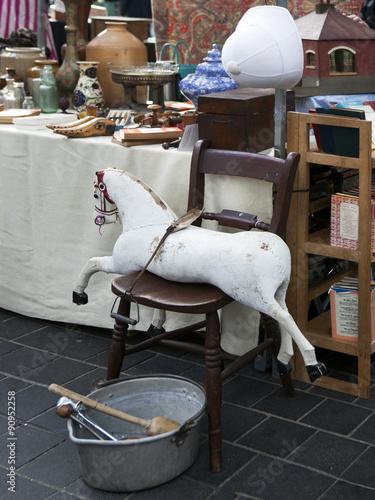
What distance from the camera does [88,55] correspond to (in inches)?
153

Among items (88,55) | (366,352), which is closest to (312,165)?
(366,352)

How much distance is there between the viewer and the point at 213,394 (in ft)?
7.73

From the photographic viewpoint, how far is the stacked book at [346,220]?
2.64 metres

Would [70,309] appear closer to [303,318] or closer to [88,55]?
[303,318]

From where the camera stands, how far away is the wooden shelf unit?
2.58 metres

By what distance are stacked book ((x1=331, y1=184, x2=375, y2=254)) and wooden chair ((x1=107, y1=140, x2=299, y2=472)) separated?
0.87 ft

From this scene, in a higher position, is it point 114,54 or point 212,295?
point 114,54

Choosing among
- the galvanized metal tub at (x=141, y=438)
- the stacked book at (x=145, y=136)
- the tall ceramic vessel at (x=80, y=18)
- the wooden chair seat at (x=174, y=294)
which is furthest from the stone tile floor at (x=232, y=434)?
the tall ceramic vessel at (x=80, y=18)

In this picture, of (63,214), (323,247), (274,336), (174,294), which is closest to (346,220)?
(323,247)

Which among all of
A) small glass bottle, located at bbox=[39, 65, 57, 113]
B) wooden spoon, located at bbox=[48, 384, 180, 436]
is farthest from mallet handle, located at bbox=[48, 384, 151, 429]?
small glass bottle, located at bbox=[39, 65, 57, 113]

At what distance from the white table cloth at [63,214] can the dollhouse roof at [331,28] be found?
0.90 metres

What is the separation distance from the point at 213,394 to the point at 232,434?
292mm

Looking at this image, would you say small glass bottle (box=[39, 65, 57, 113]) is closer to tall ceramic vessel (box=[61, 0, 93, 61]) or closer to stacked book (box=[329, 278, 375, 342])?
tall ceramic vessel (box=[61, 0, 93, 61])

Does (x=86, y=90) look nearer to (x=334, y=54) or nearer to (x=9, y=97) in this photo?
(x=9, y=97)
